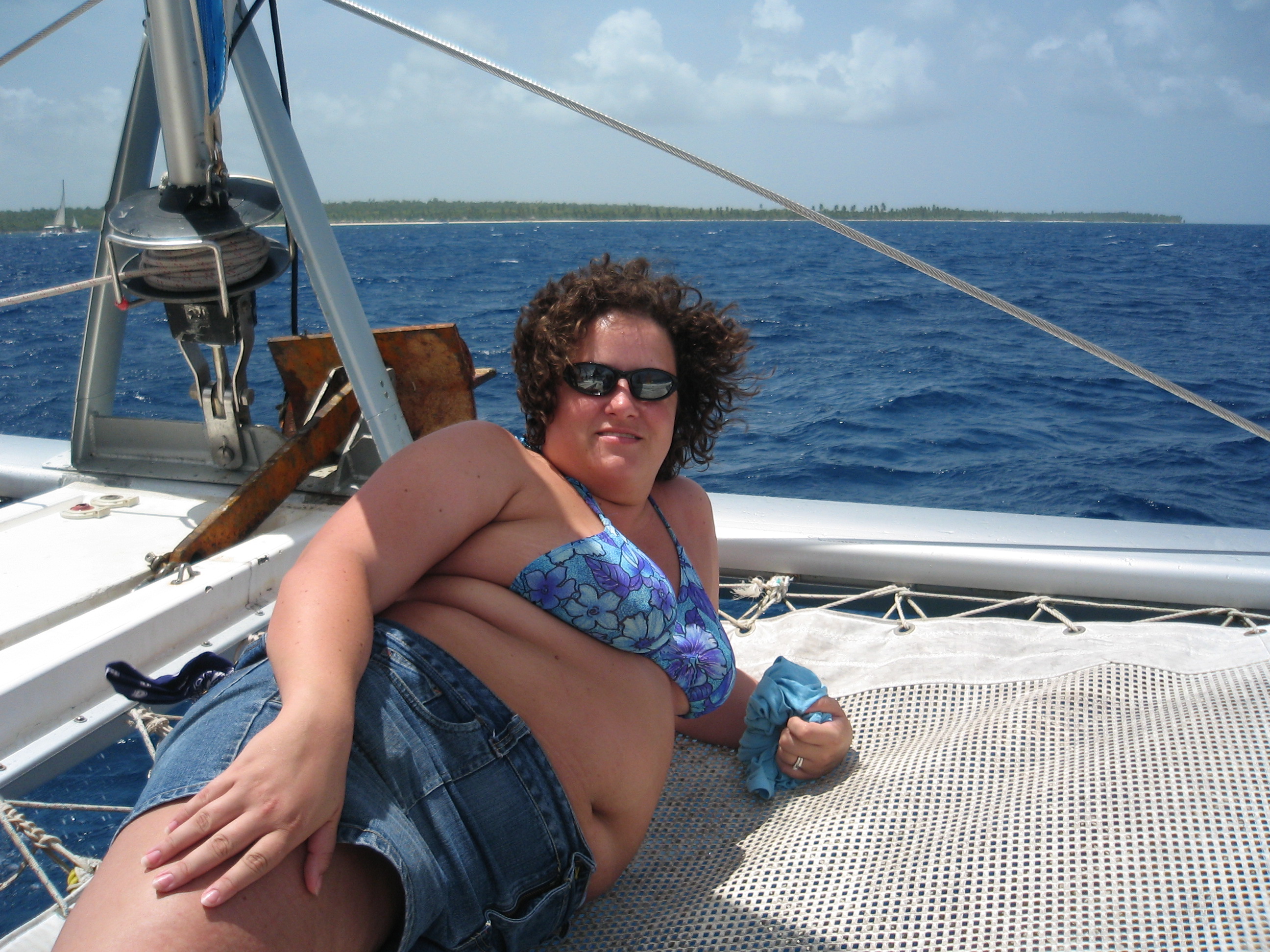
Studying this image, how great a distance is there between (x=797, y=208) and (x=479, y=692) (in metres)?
1.78

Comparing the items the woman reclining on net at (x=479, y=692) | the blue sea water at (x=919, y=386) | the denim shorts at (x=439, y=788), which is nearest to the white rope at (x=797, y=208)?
the blue sea water at (x=919, y=386)

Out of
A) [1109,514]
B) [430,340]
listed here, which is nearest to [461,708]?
[430,340]

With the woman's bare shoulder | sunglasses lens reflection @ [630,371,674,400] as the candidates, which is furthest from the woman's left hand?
sunglasses lens reflection @ [630,371,674,400]

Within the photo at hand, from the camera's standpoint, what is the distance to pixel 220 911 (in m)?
0.94

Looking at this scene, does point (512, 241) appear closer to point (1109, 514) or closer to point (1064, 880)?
point (1109, 514)

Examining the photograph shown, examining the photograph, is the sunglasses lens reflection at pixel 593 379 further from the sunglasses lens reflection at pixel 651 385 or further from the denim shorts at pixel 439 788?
the denim shorts at pixel 439 788

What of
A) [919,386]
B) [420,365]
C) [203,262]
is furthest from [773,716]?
[919,386]

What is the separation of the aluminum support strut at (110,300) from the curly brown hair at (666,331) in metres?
1.87

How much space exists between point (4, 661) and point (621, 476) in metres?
1.37

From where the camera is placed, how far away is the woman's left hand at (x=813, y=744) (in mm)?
1799

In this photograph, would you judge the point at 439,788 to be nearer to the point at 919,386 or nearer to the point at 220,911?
the point at 220,911

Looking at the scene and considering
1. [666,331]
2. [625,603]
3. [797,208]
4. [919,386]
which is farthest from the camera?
[919,386]

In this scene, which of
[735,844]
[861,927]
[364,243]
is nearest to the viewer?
[861,927]

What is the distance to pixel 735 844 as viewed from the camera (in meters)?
1.71
